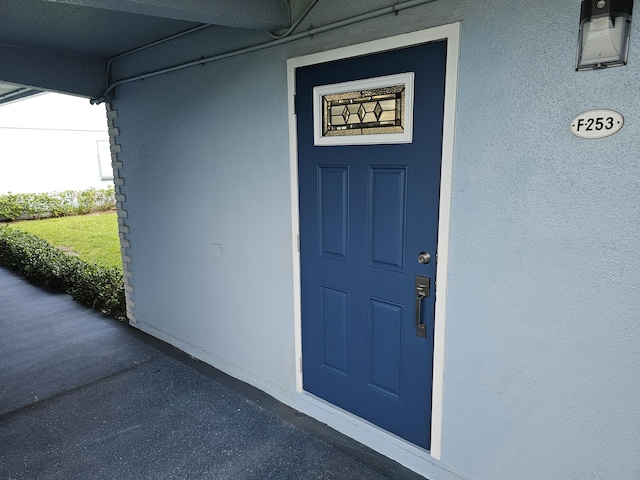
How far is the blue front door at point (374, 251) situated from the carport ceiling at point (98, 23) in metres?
0.44

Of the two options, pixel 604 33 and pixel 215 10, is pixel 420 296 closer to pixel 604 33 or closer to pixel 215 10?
pixel 604 33

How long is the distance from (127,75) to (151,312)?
231cm

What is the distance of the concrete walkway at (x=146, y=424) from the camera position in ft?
7.53

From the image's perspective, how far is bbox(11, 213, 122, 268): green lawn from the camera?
7273 millimetres

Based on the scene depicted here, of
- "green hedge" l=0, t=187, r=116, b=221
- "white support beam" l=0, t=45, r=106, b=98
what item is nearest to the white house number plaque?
"white support beam" l=0, t=45, r=106, b=98

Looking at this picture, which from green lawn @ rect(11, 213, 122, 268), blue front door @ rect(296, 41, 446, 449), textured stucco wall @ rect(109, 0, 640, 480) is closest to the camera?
textured stucco wall @ rect(109, 0, 640, 480)

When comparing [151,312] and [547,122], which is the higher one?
[547,122]

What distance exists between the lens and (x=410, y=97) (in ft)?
6.30

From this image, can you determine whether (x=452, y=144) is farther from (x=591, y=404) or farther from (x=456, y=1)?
(x=591, y=404)

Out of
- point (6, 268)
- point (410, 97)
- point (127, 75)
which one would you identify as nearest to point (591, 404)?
point (410, 97)

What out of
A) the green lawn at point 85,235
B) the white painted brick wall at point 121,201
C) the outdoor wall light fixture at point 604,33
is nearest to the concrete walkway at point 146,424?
the white painted brick wall at point 121,201

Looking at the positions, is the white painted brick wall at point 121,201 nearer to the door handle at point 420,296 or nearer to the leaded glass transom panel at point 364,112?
the leaded glass transom panel at point 364,112

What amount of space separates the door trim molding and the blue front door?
0.11 feet

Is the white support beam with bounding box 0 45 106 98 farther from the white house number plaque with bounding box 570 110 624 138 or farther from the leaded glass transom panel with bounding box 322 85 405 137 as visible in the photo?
the white house number plaque with bounding box 570 110 624 138
